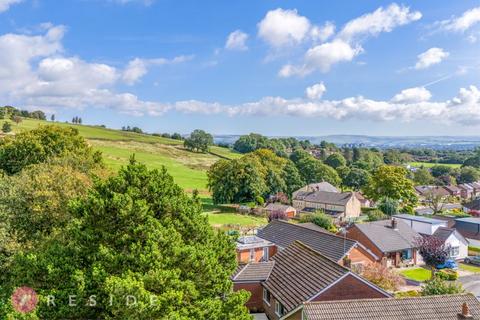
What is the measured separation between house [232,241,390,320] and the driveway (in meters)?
15.9

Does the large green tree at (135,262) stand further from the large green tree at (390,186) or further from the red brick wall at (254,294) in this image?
the large green tree at (390,186)

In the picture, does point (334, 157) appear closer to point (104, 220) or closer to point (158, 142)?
point (158, 142)

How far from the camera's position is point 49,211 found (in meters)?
22.7

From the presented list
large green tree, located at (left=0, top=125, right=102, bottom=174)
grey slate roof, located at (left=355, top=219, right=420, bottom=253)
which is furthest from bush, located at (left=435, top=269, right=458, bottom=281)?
large green tree, located at (left=0, top=125, right=102, bottom=174)

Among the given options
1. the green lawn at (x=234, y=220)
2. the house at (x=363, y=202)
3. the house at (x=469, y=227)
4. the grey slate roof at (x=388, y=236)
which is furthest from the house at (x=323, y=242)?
the house at (x=363, y=202)

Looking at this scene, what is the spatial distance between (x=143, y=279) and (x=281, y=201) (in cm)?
6188

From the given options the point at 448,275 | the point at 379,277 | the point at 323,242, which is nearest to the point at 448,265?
the point at 448,275

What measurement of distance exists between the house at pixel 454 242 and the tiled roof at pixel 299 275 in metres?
28.0

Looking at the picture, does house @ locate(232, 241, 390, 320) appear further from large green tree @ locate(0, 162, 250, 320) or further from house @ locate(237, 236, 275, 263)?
house @ locate(237, 236, 275, 263)

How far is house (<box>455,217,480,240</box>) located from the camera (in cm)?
5125

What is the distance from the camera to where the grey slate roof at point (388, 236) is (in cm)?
3792

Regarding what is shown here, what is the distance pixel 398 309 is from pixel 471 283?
2311cm

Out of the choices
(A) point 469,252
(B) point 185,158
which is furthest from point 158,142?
(A) point 469,252

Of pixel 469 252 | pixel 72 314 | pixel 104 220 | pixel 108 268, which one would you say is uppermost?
pixel 104 220
